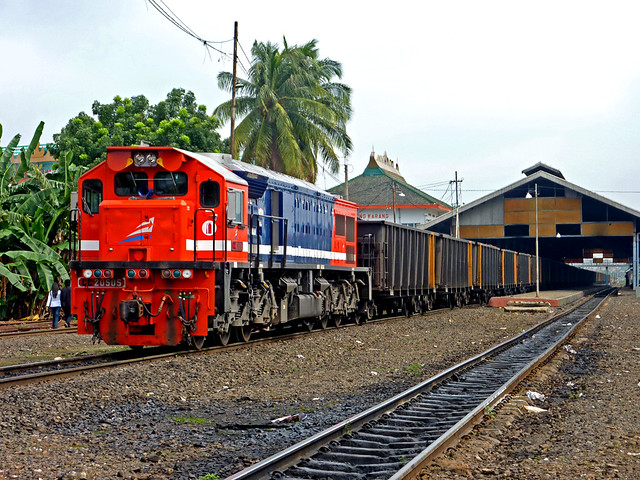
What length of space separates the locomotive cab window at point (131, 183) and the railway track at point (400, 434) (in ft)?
19.7

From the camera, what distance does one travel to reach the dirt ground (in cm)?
613

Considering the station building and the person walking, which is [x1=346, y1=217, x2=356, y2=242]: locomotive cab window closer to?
the person walking

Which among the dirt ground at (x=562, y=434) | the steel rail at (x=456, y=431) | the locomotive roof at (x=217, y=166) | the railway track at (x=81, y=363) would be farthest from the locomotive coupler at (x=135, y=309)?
the dirt ground at (x=562, y=434)

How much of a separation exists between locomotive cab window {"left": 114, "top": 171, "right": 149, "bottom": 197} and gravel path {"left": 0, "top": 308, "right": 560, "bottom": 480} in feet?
9.90

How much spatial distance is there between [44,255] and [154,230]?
9701mm

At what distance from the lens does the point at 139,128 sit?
35.7 meters

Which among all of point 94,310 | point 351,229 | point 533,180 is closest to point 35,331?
point 94,310

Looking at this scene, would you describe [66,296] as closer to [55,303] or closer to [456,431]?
[55,303]

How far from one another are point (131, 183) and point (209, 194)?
1383mm

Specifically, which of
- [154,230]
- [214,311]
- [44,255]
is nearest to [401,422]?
[214,311]

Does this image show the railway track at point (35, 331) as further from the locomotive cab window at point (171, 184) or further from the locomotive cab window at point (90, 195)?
the locomotive cab window at point (171, 184)

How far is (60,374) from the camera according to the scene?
10.9 metres

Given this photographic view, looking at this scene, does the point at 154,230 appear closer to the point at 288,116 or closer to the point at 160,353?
the point at 160,353

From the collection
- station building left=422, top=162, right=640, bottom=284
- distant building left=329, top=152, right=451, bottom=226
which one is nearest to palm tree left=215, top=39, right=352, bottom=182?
station building left=422, top=162, right=640, bottom=284
